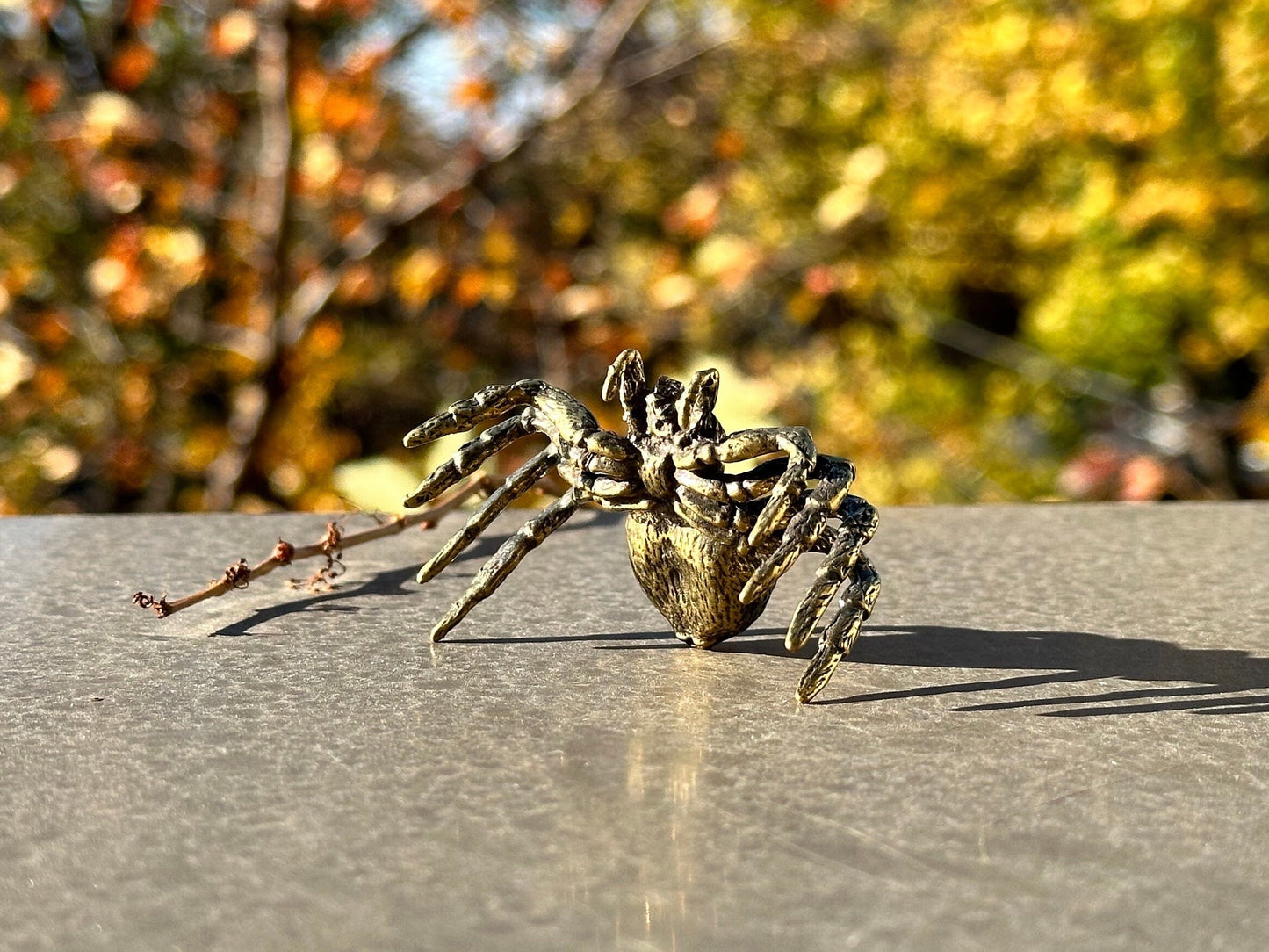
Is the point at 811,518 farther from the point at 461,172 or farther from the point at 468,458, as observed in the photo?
the point at 461,172

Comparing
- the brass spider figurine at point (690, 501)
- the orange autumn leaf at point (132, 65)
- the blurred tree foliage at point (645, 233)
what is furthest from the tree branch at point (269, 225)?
the brass spider figurine at point (690, 501)

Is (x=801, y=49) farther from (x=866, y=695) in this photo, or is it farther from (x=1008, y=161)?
(x=866, y=695)

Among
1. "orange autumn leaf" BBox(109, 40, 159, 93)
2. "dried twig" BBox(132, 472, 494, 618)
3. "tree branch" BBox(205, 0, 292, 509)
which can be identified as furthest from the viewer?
"orange autumn leaf" BBox(109, 40, 159, 93)

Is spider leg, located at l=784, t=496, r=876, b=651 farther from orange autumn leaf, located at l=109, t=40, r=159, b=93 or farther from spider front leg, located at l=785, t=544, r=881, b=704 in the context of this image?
orange autumn leaf, located at l=109, t=40, r=159, b=93

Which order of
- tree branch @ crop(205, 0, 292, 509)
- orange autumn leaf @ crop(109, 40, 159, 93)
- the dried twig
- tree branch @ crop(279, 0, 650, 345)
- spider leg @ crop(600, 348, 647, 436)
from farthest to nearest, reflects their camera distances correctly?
orange autumn leaf @ crop(109, 40, 159, 93) < tree branch @ crop(279, 0, 650, 345) < tree branch @ crop(205, 0, 292, 509) < the dried twig < spider leg @ crop(600, 348, 647, 436)

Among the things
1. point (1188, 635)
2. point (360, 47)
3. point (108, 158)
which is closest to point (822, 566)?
point (1188, 635)

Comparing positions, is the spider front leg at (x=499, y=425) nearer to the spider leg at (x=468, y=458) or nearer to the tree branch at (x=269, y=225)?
the spider leg at (x=468, y=458)

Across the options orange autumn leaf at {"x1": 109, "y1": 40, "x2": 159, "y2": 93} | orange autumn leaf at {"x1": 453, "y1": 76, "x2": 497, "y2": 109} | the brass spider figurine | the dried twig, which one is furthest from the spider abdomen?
orange autumn leaf at {"x1": 109, "y1": 40, "x2": 159, "y2": 93}
